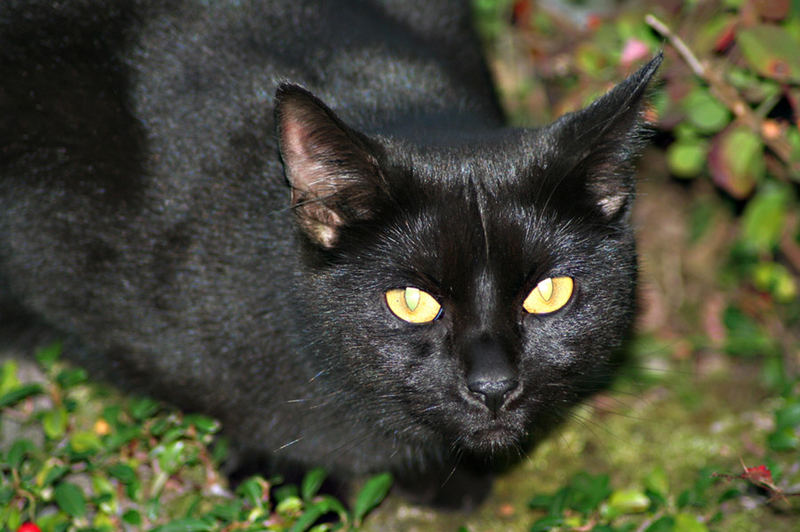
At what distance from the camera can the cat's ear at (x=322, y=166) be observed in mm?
1727

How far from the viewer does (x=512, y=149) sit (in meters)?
1.97

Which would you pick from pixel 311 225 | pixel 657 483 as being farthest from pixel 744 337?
pixel 311 225

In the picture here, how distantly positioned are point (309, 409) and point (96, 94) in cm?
110

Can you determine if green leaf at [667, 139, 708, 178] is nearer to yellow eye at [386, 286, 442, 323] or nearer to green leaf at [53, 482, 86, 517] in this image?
yellow eye at [386, 286, 442, 323]

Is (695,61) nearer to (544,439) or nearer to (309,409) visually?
(544,439)

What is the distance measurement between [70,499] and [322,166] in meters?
1.16

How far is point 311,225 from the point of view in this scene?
6.39 feet

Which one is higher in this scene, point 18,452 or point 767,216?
point 767,216

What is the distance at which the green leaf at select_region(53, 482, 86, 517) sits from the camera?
2.12 meters

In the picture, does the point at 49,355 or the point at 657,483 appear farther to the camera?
the point at 49,355

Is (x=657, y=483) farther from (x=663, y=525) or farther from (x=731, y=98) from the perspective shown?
(x=731, y=98)

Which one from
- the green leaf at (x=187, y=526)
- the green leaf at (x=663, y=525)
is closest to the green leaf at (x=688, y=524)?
the green leaf at (x=663, y=525)

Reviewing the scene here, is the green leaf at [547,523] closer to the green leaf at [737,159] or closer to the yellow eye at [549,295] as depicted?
the yellow eye at [549,295]

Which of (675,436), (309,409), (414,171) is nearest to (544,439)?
(675,436)
